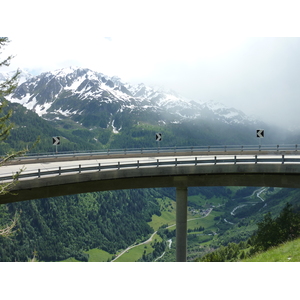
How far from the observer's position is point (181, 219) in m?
26.9

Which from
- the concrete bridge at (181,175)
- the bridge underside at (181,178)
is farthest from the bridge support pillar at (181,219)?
the bridge underside at (181,178)

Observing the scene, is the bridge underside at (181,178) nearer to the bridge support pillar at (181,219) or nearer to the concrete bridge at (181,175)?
the concrete bridge at (181,175)

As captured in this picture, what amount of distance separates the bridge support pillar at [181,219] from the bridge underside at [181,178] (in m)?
0.78

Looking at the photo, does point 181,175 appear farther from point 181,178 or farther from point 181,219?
point 181,219

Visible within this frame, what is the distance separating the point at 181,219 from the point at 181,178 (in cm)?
402

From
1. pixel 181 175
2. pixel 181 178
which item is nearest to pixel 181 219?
pixel 181 178

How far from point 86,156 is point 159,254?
147273mm

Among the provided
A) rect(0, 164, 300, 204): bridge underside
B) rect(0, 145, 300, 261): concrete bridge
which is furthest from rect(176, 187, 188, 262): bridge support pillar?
rect(0, 164, 300, 204): bridge underside

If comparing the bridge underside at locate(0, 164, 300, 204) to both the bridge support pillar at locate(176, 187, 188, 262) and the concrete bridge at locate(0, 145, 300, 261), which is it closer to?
the concrete bridge at locate(0, 145, 300, 261)

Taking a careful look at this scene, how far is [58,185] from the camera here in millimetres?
23859

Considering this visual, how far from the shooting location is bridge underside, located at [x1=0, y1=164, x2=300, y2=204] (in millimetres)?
24425

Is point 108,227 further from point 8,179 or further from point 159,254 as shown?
point 8,179

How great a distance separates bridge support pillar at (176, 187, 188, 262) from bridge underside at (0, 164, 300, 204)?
2.56 ft

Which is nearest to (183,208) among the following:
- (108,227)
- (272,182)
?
(272,182)
